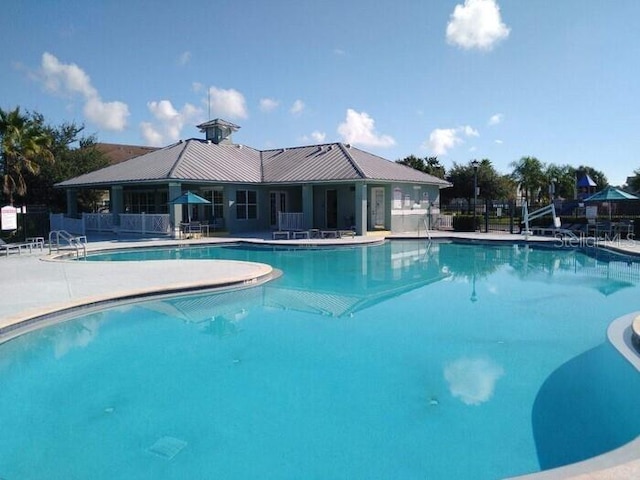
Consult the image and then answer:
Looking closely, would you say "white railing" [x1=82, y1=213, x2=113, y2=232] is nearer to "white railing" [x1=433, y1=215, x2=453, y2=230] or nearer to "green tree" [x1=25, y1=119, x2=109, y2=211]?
"green tree" [x1=25, y1=119, x2=109, y2=211]

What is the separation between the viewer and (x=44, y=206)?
31312mm

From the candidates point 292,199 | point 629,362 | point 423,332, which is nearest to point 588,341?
point 629,362

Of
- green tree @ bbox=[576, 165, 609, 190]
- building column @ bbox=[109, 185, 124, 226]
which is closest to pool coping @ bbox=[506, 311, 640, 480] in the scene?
building column @ bbox=[109, 185, 124, 226]

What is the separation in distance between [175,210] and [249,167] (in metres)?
6.05

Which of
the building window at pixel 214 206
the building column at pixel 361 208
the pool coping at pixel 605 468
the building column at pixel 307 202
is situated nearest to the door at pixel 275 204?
the building window at pixel 214 206

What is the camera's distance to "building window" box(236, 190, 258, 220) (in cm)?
2536

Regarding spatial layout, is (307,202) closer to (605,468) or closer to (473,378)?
(473,378)

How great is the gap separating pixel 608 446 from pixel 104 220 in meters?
25.3

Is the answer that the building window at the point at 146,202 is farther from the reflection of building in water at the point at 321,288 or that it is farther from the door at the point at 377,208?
the door at the point at 377,208

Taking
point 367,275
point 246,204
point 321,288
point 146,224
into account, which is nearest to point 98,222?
point 146,224

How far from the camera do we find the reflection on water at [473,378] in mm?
5453

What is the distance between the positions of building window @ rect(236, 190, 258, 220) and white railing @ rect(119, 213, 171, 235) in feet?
13.0

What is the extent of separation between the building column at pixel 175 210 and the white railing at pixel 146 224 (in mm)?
284

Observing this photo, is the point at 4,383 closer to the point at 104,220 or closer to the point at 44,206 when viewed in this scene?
the point at 104,220
